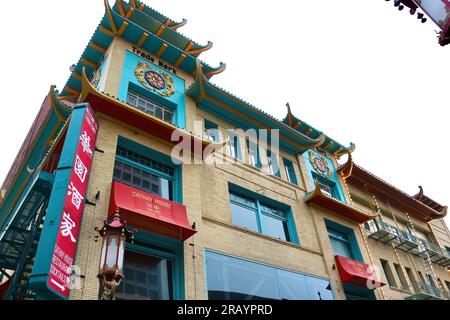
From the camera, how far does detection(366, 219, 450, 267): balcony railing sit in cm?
2295

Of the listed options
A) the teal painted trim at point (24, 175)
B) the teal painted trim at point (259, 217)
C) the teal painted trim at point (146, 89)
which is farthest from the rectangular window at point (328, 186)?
the teal painted trim at point (24, 175)

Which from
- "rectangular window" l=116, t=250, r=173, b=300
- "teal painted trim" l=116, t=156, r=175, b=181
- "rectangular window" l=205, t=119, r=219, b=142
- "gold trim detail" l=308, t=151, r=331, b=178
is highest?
"gold trim detail" l=308, t=151, r=331, b=178

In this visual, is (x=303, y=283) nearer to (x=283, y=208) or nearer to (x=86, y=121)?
(x=283, y=208)

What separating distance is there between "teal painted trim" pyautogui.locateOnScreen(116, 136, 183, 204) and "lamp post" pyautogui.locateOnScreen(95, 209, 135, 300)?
277 inches

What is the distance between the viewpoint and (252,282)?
14188mm

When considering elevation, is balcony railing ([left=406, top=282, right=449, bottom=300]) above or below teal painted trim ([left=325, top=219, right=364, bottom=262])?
below

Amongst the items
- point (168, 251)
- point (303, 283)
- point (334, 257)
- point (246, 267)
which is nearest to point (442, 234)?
point (334, 257)

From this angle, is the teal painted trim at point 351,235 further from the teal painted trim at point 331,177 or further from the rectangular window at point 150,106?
the rectangular window at point 150,106

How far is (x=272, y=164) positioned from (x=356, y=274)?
279 inches

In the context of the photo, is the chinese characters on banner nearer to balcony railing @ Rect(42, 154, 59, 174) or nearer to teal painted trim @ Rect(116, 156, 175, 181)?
teal painted trim @ Rect(116, 156, 175, 181)

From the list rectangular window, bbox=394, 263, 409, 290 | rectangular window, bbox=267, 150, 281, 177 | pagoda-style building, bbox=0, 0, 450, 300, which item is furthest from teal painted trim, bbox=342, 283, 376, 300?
rectangular window, bbox=267, 150, 281, 177
